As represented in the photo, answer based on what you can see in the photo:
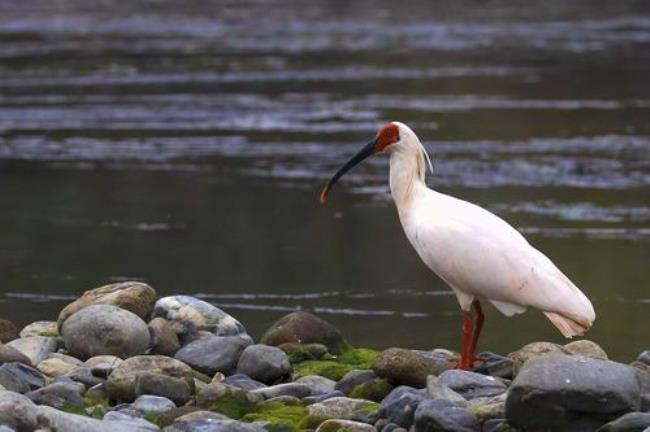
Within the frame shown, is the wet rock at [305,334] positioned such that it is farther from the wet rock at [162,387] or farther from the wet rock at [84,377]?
the wet rock at [162,387]

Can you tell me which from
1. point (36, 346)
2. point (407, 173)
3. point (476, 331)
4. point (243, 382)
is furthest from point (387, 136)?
point (36, 346)

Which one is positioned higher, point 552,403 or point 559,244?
point 552,403

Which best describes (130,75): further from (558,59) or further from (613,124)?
(613,124)

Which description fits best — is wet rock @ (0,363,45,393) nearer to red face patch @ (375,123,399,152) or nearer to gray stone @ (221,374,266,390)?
gray stone @ (221,374,266,390)

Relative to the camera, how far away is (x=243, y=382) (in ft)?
30.7

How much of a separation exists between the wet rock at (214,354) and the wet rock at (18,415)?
1.99m

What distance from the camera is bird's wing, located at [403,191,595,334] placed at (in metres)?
9.34

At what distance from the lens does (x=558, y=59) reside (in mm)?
29953

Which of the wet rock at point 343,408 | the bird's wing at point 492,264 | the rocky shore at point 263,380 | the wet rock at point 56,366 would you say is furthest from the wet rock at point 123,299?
the wet rock at point 343,408

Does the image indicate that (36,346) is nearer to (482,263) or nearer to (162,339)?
(162,339)

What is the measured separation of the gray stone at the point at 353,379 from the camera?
30.0 feet

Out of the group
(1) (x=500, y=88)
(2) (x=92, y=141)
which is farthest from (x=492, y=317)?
(1) (x=500, y=88)

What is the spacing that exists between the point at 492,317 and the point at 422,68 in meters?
16.8

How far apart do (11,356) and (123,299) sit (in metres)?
1.11
